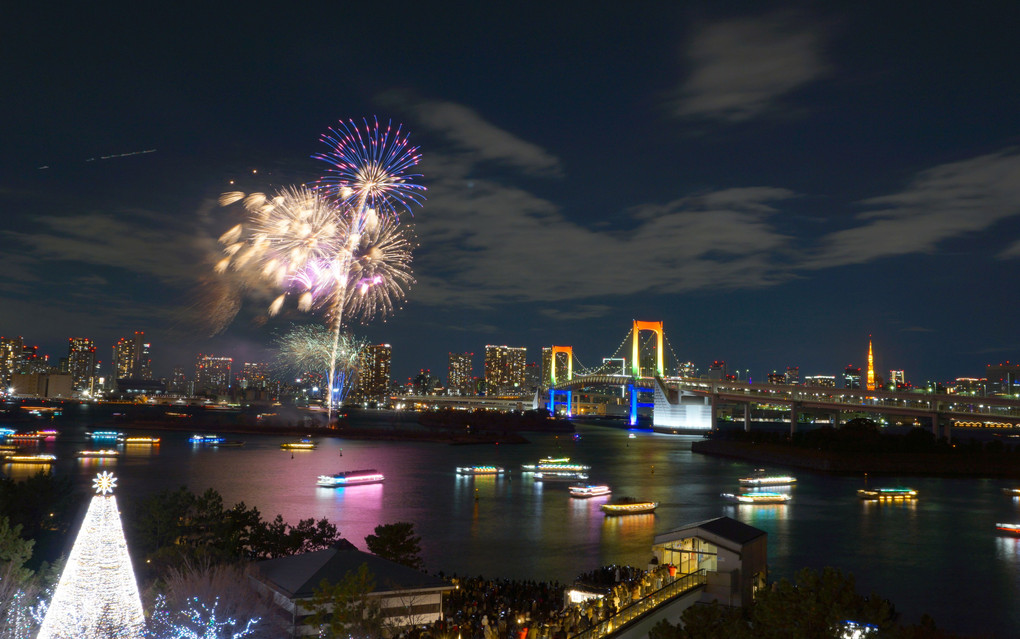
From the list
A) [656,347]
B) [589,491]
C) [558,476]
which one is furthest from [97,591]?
[656,347]

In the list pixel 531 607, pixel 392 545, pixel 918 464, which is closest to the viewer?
pixel 531 607

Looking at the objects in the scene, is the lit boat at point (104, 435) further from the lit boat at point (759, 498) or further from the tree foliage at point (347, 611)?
the tree foliage at point (347, 611)

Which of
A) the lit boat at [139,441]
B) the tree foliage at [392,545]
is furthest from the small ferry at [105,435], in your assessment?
the tree foliage at [392,545]

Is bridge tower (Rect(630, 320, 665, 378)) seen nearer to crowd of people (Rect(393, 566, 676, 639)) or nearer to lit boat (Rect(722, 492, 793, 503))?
lit boat (Rect(722, 492, 793, 503))

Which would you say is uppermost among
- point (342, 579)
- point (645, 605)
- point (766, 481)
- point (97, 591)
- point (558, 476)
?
point (97, 591)

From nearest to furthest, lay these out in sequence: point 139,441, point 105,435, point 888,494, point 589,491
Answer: point 589,491 < point 888,494 < point 139,441 < point 105,435

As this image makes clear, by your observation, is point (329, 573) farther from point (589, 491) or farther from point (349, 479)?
point (349, 479)

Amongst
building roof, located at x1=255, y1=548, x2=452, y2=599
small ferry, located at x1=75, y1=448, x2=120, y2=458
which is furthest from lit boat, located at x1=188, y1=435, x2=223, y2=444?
building roof, located at x1=255, y1=548, x2=452, y2=599
